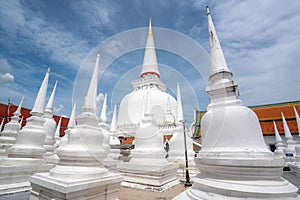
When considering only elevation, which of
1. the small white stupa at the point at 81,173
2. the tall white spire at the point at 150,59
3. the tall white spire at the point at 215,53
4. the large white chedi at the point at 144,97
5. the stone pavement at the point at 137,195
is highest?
the tall white spire at the point at 150,59

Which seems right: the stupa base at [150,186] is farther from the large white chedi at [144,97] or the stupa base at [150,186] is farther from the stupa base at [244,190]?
the large white chedi at [144,97]

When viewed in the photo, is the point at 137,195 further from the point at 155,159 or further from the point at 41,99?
the point at 41,99

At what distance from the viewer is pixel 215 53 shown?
11.8 feet

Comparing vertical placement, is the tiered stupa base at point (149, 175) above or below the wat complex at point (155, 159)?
below

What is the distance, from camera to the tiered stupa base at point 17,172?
468 cm

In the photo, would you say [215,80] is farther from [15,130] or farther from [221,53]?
[15,130]

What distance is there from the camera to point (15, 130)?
7430 mm

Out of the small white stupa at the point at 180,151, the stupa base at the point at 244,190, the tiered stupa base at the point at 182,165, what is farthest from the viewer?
the small white stupa at the point at 180,151

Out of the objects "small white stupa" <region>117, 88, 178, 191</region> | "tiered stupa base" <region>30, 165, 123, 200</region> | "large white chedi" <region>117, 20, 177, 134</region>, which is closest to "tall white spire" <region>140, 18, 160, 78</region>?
"large white chedi" <region>117, 20, 177, 134</region>

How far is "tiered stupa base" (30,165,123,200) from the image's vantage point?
282cm

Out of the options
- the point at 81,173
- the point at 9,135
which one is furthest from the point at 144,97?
the point at 81,173

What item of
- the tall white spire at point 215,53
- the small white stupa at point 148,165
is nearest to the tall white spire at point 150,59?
the small white stupa at point 148,165

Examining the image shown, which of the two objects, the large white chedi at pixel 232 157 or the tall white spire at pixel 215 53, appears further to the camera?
the tall white spire at pixel 215 53

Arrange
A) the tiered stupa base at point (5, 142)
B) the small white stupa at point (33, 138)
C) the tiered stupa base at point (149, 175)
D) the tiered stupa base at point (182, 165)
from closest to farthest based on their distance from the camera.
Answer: the small white stupa at point (33, 138)
the tiered stupa base at point (149, 175)
the tiered stupa base at point (5, 142)
the tiered stupa base at point (182, 165)
